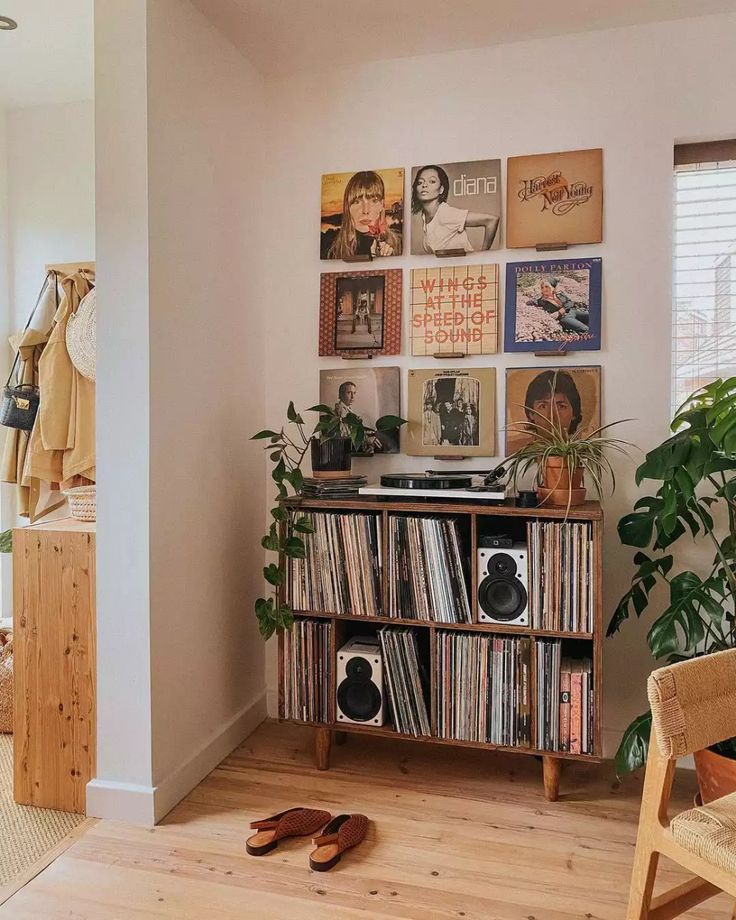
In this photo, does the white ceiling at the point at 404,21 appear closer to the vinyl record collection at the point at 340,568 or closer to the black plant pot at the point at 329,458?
the black plant pot at the point at 329,458

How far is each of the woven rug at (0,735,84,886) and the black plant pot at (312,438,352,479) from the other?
1.26m

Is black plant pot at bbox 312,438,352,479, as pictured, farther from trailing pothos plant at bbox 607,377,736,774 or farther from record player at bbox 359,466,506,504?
trailing pothos plant at bbox 607,377,736,774

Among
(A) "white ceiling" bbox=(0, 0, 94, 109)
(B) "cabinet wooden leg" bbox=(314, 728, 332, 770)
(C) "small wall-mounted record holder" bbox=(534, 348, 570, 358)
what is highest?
(A) "white ceiling" bbox=(0, 0, 94, 109)

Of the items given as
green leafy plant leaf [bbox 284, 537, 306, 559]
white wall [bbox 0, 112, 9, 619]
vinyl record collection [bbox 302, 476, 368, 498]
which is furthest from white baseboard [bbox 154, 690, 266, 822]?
white wall [bbox 0, 112, 9, 619]

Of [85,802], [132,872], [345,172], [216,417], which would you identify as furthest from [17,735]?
[345,172]

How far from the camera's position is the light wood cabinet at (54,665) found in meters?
2.23

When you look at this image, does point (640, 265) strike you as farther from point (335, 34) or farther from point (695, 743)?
point (695, 743)

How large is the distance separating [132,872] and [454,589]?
3.75 feet

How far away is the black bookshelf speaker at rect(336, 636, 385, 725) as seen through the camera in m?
2.41

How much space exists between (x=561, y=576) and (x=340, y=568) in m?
0.68

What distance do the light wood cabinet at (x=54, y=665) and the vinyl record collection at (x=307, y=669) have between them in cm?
60

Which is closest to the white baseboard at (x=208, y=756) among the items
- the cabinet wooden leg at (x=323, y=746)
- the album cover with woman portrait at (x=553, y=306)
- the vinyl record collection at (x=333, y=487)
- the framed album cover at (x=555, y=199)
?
the cabinet wooden leg at (x=323, y=746)

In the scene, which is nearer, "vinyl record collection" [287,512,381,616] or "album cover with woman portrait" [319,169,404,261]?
"vinyl record collection" [287,512,381,616]

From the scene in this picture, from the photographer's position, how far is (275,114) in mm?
2840
